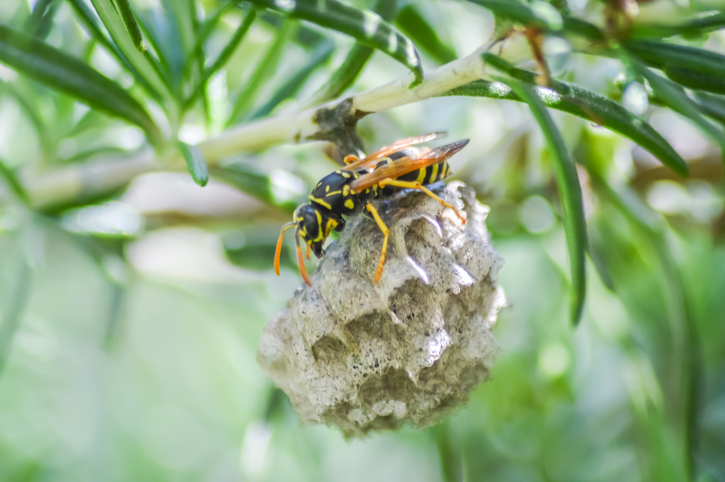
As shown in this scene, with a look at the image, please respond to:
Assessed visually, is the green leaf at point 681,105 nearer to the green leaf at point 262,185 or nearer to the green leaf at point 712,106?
the green leaf at point 712,106

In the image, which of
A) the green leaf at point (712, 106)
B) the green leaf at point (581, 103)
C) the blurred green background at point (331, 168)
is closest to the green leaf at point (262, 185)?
the blurred green background at point (331, 168)

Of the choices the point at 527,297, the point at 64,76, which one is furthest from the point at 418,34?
the point at 527,297

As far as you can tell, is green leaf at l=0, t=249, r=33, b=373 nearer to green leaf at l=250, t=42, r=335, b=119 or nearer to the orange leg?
green leaf at l=250, t=42, r=335, b=119

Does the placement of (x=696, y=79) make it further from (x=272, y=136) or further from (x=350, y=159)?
(x=272, y=136)

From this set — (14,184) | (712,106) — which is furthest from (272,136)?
(712,106)

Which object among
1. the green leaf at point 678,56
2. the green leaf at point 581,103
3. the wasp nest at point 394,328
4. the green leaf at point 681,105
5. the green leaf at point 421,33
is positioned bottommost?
the wasp nest at point 394,328

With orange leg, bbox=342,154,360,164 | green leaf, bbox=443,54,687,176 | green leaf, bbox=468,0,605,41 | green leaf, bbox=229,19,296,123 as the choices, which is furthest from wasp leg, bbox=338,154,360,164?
green leaf, bbox=229,19,296,123

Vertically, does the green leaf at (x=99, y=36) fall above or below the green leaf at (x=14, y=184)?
above
